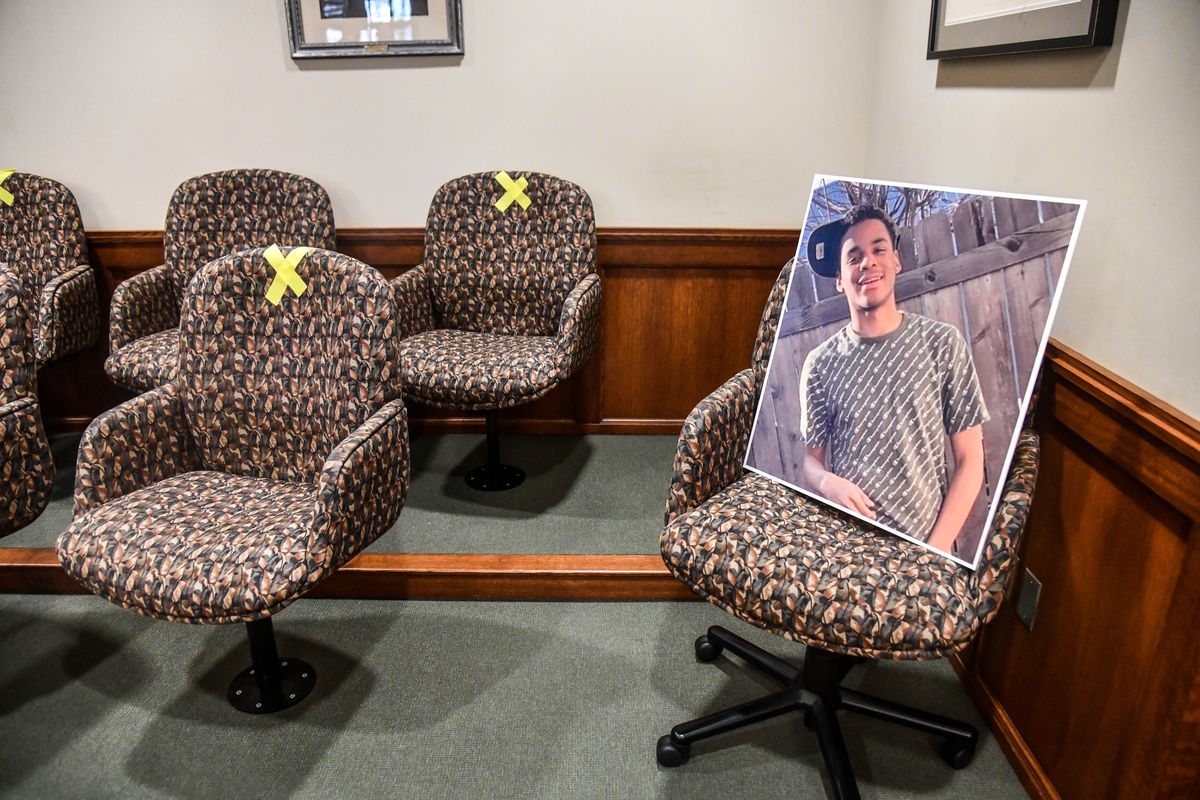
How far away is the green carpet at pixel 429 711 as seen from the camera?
5.54ft

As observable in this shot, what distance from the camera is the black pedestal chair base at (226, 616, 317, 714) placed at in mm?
1858

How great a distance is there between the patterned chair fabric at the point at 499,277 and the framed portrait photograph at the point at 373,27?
50 centimetres

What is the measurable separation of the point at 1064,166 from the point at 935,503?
0.72 meters

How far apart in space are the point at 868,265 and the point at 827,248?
0.12 m

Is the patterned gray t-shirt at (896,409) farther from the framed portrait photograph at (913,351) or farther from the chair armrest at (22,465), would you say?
the chair armrest at (22,465)

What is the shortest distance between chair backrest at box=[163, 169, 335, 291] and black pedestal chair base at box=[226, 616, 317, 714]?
58.9 inches

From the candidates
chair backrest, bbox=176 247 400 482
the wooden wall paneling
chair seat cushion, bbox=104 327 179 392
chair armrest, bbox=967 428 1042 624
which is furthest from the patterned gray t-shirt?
chair seat cushion, bbox=104 327 179 392

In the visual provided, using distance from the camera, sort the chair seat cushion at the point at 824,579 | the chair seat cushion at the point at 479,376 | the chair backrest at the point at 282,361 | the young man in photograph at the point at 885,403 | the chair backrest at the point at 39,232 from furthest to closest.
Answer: the chair backrest at the point at 39,232 < the chair seat cushion at the point at 479,376 < the chair backrest at the point at 282,361 < the young man in photograph at the point at 885,403 < the chair seat cushion at the point at 824,579

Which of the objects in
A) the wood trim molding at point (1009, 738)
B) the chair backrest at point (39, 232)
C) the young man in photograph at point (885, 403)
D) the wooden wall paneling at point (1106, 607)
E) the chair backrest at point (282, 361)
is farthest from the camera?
the chair backrest at point (39, 232)

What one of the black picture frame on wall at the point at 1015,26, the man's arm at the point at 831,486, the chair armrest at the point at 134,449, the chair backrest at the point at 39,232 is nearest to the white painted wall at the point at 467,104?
the chair backrest at the point at 39,232

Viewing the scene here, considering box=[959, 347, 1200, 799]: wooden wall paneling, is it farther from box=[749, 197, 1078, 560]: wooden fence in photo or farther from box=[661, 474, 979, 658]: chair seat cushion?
box=[661, 474, 979, 658]: chair seat cushion

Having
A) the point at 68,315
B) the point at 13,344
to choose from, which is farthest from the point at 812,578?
the point at 68,315

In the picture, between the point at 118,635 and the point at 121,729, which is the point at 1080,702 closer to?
the point at 121,729

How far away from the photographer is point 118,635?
2129mm
